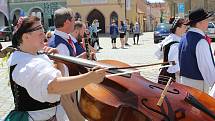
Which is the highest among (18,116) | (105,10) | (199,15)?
(105,10)

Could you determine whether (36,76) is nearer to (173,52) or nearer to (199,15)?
(199,15)

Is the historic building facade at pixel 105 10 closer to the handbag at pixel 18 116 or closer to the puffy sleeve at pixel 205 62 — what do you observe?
the puffy sleeve at pixel 205 62

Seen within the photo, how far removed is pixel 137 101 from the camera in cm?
271

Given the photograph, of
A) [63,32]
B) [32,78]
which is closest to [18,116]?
[32,78]

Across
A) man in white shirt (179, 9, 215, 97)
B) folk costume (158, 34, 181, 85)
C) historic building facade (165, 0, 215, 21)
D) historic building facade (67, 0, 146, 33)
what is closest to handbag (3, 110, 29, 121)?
man in white shirt (179, 9, 215, 97)

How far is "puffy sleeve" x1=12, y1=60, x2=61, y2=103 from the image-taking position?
8.15ft

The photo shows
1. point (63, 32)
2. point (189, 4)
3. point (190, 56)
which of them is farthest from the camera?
point (189, 4)

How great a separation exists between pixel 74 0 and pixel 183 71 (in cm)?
4520

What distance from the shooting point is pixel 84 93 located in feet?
9.96

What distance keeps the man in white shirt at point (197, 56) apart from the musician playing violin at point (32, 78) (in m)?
1.87

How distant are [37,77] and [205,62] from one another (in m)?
2.23

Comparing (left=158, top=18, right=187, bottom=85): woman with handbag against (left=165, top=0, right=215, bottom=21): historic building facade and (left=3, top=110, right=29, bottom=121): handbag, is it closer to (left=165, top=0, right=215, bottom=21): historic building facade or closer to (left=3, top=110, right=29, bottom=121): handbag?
(left=3, top=110, right=29, bottom=121): handbag

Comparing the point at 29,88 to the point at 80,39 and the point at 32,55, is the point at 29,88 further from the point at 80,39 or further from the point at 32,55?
the point at 80,39

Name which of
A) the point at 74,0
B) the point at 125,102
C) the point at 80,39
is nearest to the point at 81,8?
the point at 74,0
